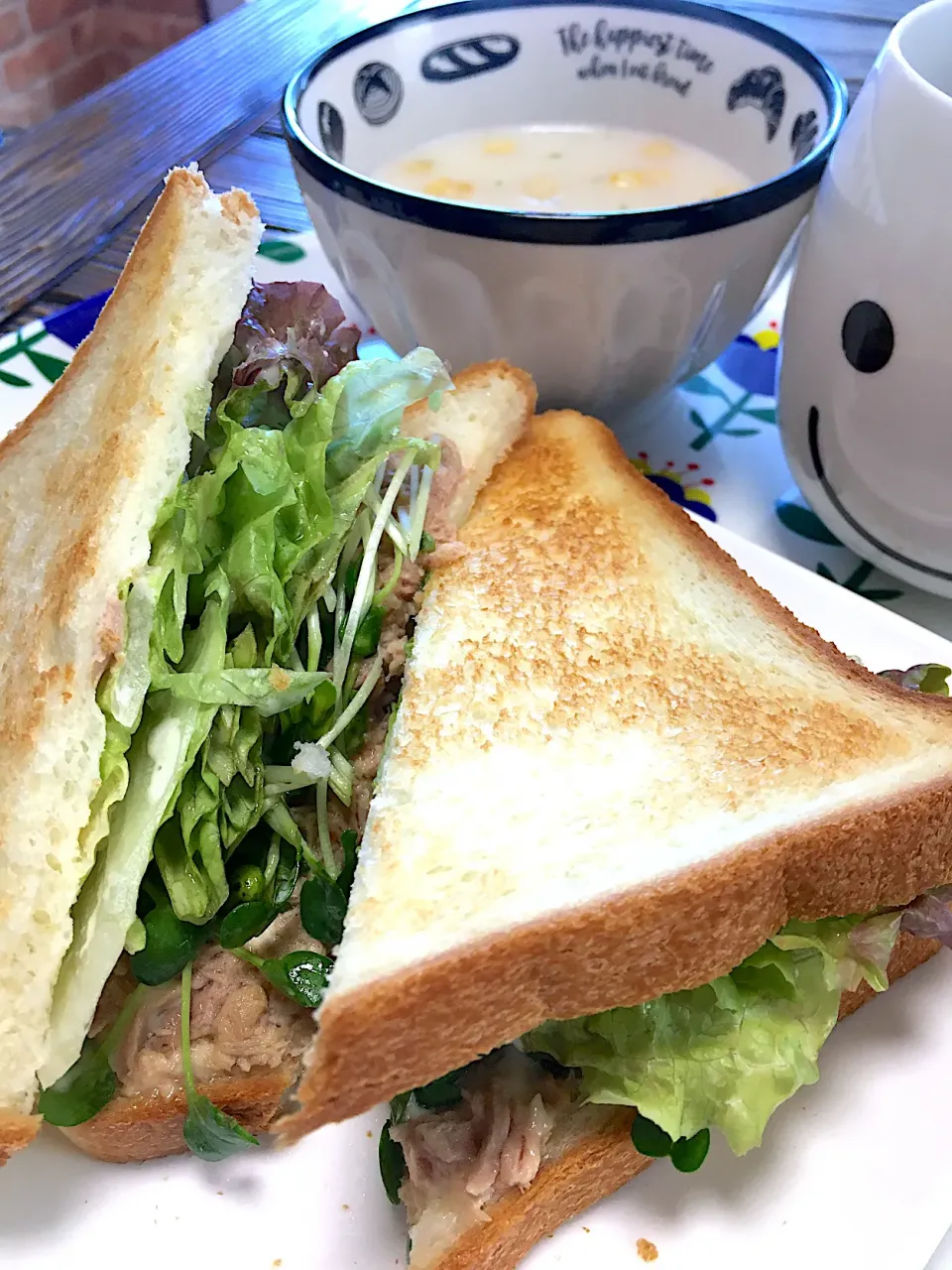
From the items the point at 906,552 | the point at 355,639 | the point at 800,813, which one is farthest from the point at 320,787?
the point at 906,552

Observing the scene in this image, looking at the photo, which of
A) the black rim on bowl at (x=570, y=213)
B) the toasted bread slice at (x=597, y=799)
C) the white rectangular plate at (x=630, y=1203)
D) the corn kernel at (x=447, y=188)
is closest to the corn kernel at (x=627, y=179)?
the corn kernel at (x=447, y=188)

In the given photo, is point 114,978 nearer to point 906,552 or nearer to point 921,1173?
point 921,1173

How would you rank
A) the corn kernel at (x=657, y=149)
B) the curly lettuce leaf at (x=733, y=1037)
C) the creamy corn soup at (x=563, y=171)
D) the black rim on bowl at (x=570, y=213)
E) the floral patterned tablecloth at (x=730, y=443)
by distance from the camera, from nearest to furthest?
the curly lettuce leaf at (x=733, y=1037), the black rim on bowl at (x=570, y=213), the floral patterned tablecloth at (x=730, y=443), the creamy corn soup at (x=563, y=171), the corn kernel at (x=657, y=149)

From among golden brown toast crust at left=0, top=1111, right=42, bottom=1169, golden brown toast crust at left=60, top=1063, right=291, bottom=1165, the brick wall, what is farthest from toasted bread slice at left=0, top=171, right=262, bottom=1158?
the brick wall

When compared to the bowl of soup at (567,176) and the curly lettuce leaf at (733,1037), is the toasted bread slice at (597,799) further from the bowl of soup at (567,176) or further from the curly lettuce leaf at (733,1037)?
the bowl of soup at (567,176)

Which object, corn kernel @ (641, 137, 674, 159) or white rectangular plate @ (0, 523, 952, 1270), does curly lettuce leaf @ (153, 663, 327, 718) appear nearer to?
white rectangular plate @ (0, 523, 952, 1270)

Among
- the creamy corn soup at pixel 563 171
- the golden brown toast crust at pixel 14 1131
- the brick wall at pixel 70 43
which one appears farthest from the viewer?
the brick wall at pixel 70 43
